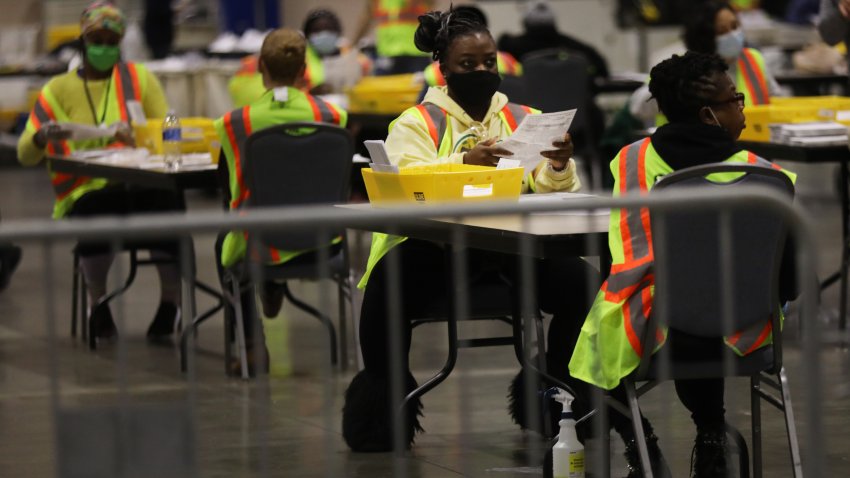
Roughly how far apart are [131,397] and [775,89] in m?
5.47

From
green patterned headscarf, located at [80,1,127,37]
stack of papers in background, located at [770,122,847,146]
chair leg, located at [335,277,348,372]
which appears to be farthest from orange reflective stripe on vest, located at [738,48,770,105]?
green patterned headscarf, located at [80,1,127,37]

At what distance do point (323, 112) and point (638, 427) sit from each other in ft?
9.64

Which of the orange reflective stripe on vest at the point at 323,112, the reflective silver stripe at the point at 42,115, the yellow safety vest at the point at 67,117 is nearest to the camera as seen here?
the orange reflective stripe on vest at the point at 323,112

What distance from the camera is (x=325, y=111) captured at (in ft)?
22.2

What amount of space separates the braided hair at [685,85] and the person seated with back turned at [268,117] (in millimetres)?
2156

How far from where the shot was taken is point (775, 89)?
801 centimetres

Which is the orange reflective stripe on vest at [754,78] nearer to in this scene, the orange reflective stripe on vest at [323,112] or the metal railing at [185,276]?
the orange reflective stripe on vest at [323,112]

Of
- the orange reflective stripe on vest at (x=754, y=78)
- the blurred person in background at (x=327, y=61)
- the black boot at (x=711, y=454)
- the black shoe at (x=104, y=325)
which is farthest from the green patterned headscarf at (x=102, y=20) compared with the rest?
the black boot at (x=711, y=454)

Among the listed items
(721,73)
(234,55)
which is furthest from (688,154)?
(234,55)

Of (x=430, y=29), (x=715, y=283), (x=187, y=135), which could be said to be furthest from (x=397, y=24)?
(x=715, y=283)

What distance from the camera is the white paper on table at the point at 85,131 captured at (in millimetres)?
7355

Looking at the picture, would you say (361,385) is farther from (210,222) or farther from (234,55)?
(234,55)

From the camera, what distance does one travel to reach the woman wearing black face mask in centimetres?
514

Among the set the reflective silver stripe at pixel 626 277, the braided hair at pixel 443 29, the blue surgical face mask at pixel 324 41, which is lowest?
the reflective silver stripe at pixel 626 277
